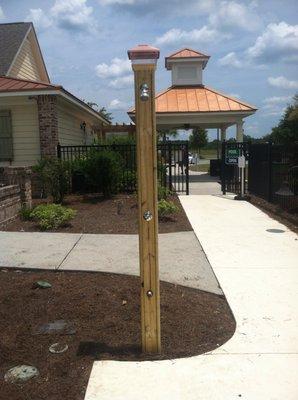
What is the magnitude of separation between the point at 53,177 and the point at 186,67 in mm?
12657

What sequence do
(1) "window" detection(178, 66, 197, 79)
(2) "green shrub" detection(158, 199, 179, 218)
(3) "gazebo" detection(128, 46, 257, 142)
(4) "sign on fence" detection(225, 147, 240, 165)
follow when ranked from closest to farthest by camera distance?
(2) "green shrub" detection(158, 199, 179, 218) < (4) "sign on fence" detection(225, 147, 240, 165) < (3) "gazebo" detection(128, 46, 257, 142) < (1) "window" detection(178, 66, 197, 79)

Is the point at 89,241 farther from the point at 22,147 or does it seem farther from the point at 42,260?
the point at 22,147

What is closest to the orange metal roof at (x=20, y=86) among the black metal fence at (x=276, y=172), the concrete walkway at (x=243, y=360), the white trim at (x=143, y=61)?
the black metal fence at (x=276, y=172)

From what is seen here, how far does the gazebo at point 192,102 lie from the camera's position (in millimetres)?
18969

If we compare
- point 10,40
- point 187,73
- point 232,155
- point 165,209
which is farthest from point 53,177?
point 10,40

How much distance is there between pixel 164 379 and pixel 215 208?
8822 mm

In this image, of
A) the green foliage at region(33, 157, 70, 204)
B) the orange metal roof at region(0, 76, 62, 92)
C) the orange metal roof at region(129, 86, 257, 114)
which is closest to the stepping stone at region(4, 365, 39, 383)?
the green foliage at region(33, 157, 70, 204)

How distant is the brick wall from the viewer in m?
13.4

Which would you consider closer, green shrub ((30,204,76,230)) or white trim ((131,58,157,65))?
white trim ((131,58,157,65))

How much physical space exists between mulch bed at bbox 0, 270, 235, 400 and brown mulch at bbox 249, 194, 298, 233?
16.0 feet

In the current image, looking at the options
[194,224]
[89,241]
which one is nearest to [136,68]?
[89,241]

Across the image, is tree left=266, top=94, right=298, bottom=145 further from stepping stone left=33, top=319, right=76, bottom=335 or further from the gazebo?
stepping stone left=33, top=319, right=76, bottom=335

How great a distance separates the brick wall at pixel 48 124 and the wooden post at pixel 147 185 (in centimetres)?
1033

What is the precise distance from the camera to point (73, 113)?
16984 millimetres
